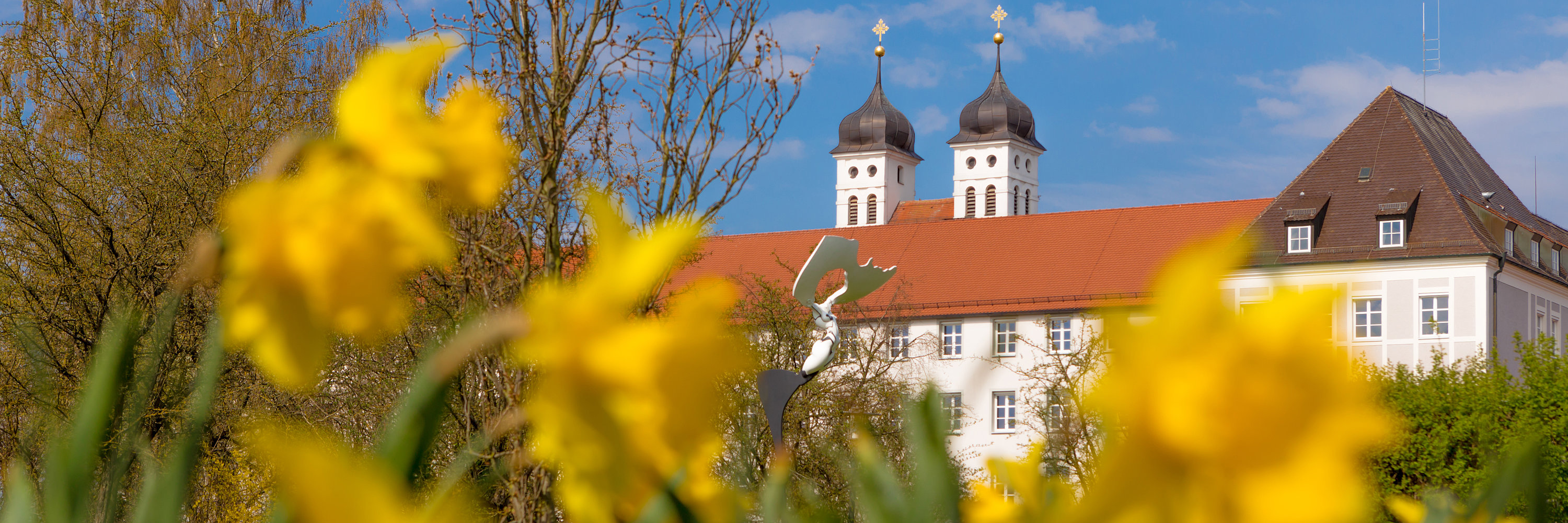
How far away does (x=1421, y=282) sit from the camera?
31.6m

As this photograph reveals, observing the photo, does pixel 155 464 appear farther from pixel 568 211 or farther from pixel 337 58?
pixel 337 58

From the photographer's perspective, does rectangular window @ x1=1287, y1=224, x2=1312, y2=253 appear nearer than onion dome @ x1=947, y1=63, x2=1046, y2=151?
Yes

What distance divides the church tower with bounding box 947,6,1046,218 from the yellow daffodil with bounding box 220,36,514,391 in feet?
239

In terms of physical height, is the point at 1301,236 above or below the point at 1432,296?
above

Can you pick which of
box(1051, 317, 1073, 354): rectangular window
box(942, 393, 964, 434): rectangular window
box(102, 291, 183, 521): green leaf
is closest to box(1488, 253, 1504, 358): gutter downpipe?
box(1051, 317, 1073, 354): rectangular window

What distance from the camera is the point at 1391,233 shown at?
1273 inches

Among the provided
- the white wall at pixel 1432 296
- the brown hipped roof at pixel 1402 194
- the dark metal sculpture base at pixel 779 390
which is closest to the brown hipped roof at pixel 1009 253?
the brown hipped roof at pixel 1402 194

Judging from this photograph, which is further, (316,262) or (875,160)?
(875,160)

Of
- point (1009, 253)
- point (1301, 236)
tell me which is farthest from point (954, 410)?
point (1009, 253)

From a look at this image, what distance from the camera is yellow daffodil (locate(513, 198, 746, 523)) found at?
0.44m

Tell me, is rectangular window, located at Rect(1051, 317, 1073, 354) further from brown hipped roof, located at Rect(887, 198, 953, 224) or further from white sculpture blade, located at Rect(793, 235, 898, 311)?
brown hipped roof, located at Rect(887, 198, 953, 224)

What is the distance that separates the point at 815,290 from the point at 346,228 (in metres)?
5.57

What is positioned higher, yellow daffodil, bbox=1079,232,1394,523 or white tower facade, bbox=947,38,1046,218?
white tower facade, bbox=947,38,1046,218

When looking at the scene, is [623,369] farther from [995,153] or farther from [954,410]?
[995,153]
